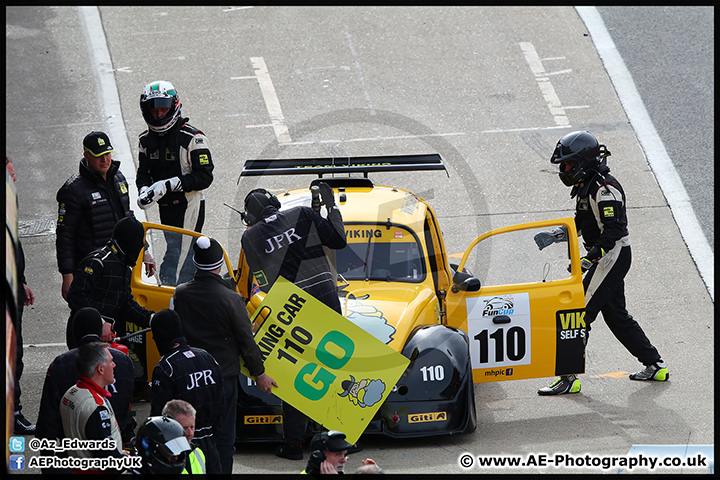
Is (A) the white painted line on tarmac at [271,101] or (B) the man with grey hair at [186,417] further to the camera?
(A) the white painted line on tarmac at [271,101]

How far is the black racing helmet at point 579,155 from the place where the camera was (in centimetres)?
906

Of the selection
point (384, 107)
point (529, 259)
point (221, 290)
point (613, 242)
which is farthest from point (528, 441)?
point (384, 107)

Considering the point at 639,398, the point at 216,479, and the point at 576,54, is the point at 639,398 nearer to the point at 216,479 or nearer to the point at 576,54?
the point at 216,479

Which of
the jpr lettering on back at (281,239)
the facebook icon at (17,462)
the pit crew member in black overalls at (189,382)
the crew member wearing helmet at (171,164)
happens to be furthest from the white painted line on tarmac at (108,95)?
the pit crew member in black overalls at (189,382)

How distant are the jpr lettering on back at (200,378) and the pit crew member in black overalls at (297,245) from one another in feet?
5.44

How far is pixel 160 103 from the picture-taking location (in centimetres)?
962

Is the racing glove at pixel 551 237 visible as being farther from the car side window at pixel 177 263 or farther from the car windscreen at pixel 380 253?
the car side window at pixel 177 263

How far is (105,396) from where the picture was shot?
19.5 feet

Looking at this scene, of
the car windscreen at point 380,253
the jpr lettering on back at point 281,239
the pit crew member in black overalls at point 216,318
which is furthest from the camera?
the car windscreen at point 380,253

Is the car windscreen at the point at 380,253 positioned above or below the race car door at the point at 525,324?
above

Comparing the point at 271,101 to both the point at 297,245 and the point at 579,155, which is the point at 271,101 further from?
the point at 297,245

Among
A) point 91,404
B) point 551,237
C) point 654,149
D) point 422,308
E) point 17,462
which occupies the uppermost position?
point 91,404

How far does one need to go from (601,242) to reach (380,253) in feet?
7.02

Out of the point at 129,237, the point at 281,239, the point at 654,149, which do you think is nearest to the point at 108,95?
the point at 129,237
